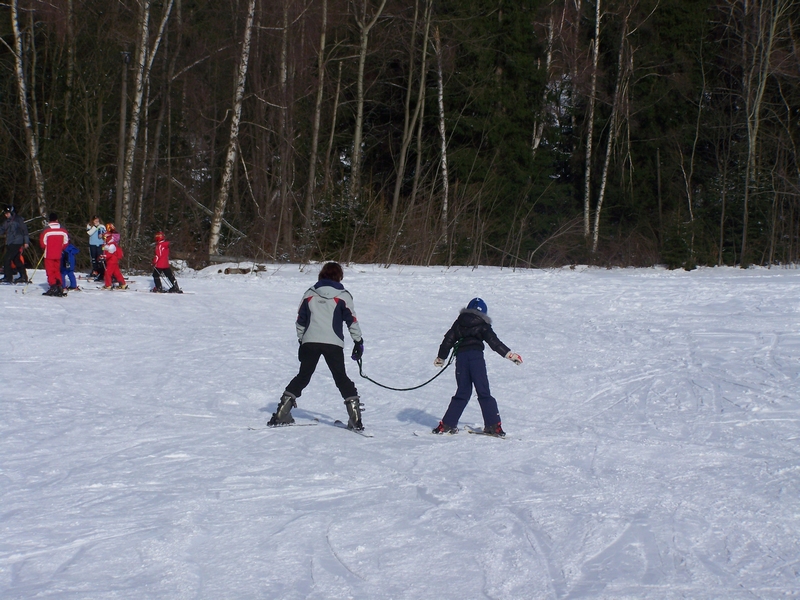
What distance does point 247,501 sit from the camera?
584 cm

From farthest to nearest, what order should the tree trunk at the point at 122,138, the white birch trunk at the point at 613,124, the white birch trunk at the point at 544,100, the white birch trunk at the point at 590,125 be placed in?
the white birch trunk at the point at 544,100 < the white birch trunk at the point at 613,124 < the white birch trunk at the point at 590,125 < the tree trunk at the point at 122,138

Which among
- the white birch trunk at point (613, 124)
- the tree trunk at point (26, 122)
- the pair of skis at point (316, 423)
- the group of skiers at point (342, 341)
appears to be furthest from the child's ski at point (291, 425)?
the white birch trunk at point (613, 124)

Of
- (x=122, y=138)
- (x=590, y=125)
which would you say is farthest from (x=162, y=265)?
(x=590, y=125)

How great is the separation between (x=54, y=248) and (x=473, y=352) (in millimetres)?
10704

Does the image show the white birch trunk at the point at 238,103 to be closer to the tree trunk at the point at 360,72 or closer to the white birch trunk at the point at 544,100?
the tree trunk at the point at 360,72

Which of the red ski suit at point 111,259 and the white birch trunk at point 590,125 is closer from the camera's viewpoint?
the red ski suit at point 111,259

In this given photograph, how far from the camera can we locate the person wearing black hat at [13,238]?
667 inches

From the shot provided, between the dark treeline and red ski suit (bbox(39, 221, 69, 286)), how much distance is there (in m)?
6.03

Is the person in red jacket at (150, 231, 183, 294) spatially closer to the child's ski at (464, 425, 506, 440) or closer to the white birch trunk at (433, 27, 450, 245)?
the child's ski at (464, 425, 506, 440)

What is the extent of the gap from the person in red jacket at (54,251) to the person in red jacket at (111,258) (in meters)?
1.31

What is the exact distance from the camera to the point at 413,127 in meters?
31.6

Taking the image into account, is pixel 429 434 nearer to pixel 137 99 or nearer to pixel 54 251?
pixel 54 251

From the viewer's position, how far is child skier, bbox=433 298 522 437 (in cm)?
798

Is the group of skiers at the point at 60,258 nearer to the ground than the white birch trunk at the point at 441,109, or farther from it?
nearer to the ground
